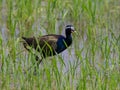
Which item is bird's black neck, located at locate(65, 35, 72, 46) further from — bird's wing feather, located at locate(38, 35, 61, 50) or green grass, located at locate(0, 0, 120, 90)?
bird's wing feather, located at locate(38, 35, 61, 50)

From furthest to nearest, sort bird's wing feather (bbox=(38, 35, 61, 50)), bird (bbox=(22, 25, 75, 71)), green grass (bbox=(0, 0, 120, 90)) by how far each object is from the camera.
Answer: bird's wing feather (bbox=(38, 35, 61, 50)) → bird (bbox=(22, 25, 75, 71)) → green grass (bbox=(0, 0, 120, 90))

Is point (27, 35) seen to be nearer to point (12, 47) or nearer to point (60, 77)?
point (12, 47)

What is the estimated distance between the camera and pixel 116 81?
563cm

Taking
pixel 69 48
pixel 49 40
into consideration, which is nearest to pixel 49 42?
pixel 49 40

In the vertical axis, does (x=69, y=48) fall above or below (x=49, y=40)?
below

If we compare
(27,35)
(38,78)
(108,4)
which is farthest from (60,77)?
(108,4)

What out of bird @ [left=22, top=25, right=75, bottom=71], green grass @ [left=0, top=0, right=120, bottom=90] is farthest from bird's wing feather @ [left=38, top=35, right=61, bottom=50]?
green grass @ [left=0, top=0, right=120, bottom=90]

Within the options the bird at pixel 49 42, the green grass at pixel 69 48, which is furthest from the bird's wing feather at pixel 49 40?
the green grass at pixel 69 48

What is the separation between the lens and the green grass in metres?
5.77

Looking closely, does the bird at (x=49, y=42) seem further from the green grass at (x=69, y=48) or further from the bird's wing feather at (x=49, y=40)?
the green grass at (x=69, y=48)

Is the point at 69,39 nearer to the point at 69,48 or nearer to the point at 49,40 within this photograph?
the point at 69,48

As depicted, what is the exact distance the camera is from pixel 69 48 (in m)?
7.46

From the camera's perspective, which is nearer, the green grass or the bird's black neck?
the green grass

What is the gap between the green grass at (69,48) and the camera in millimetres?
5766
